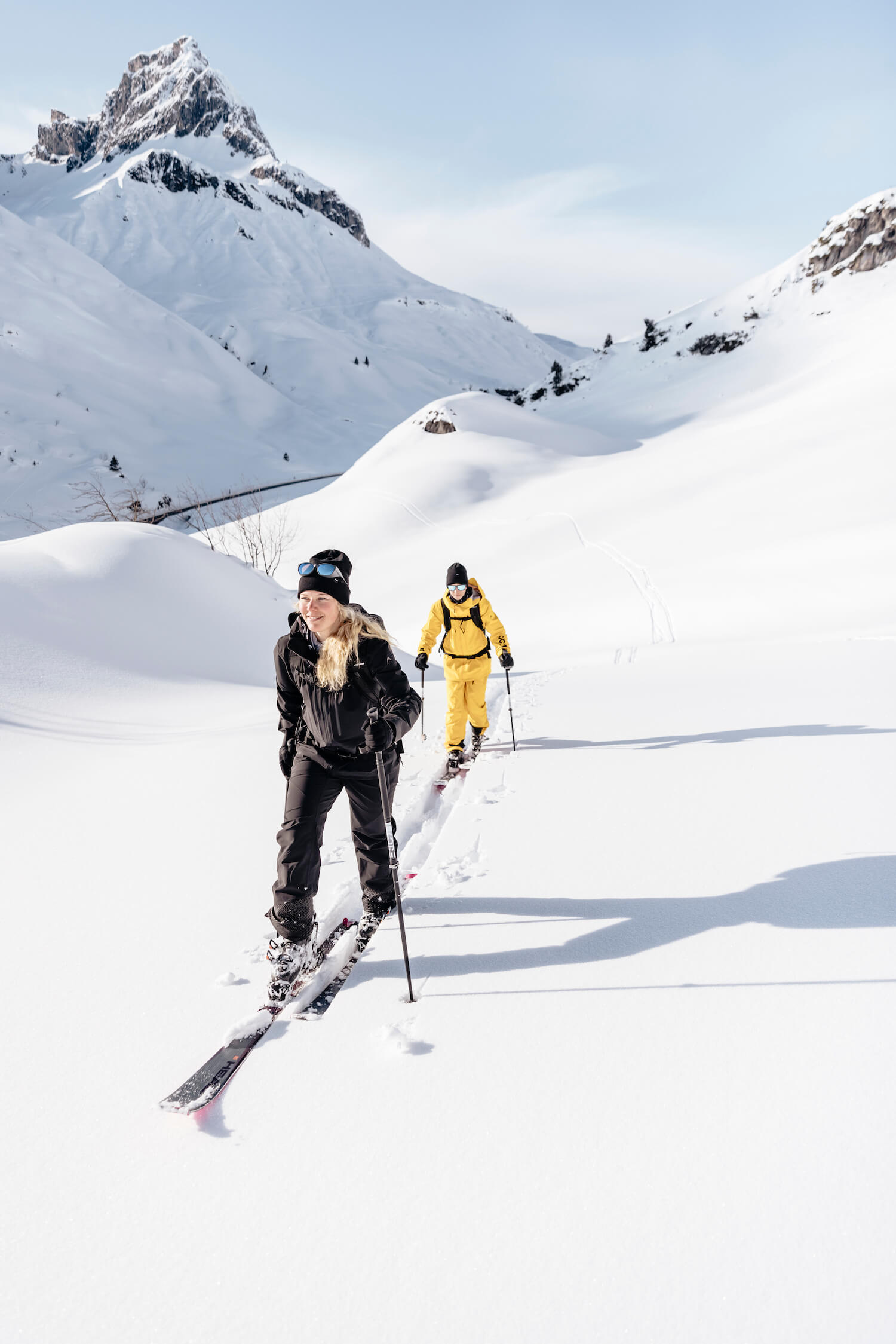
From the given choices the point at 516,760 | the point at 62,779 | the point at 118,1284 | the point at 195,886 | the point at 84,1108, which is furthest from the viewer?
the point at 516,760

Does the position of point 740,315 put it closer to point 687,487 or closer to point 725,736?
point 687,487

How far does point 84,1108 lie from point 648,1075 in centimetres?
199

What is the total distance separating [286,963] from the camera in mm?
3080

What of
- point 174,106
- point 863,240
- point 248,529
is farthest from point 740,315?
point 174,106

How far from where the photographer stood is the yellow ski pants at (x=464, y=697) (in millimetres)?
6910

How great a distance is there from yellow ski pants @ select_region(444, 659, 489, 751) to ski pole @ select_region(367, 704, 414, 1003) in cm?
335

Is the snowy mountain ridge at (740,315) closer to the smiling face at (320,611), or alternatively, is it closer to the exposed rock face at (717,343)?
the exposed rock face at (717,343)

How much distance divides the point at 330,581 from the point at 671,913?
2.39 meters

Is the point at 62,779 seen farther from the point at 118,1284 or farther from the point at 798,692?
the point at 798,692

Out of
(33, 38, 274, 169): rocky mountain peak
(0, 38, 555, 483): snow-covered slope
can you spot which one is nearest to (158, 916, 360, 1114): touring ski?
(0, 38, 555, 483): snow-covered slope

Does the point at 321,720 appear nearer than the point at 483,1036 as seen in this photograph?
No

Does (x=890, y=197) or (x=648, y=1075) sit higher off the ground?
(x=890, y=197)

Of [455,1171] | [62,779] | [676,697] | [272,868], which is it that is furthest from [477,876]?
[676,697]

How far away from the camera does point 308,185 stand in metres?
149
